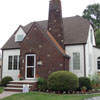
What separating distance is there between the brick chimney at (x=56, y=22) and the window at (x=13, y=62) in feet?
17.4

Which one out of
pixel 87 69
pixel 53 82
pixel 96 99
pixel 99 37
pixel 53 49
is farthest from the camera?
pixel 99 37

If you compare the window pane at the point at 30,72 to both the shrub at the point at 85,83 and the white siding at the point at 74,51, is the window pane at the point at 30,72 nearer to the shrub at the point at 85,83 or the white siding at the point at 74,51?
the white siding at the point at 74,51

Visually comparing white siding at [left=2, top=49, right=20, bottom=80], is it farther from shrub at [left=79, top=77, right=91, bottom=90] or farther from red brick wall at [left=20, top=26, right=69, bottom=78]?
shrub at [left=79, top=77, right=91, bottom=90]

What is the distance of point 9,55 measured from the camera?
2114 cm

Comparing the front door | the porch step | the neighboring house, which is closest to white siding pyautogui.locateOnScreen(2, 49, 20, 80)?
the neighboring house

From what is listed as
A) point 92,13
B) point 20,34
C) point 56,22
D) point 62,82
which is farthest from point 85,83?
point 92,13

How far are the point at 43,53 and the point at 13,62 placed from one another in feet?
17.9

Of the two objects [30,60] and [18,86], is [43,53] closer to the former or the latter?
[30,60]

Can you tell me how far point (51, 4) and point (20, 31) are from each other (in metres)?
5.05

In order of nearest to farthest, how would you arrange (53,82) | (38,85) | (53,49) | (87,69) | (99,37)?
(53,82)
(38,85)
(53,49)
(87,69)
(99,37)

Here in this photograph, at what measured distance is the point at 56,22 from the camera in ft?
61.9

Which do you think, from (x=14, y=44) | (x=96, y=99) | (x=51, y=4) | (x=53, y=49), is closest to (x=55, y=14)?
(x=51, y=4)

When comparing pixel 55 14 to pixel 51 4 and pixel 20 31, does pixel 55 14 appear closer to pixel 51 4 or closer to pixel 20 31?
pixel 51 4

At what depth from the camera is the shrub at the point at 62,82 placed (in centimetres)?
1323
